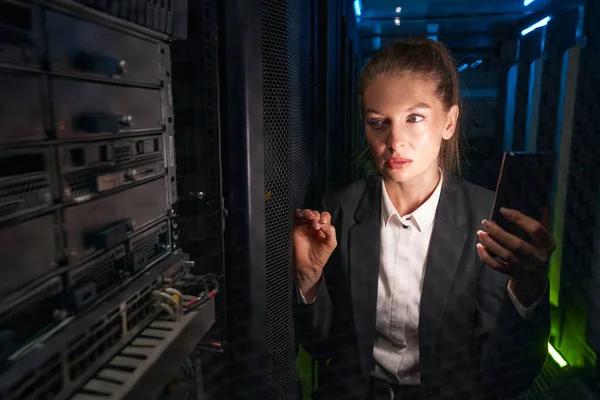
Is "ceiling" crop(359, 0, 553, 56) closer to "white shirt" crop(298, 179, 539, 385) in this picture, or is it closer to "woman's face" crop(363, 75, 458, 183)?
"woman's face" crop(363, 75, 458, 183)

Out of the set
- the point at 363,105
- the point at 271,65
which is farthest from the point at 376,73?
the point at 271,65

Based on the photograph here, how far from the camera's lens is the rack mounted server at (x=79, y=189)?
253 mm

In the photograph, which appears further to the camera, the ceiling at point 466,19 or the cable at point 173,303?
the ceiling at point 466,19

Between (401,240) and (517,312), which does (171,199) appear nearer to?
(401,240)

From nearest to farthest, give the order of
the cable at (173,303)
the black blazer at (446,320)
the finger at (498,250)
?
the cable at (173,303) → the finger at (498,250) → the black blazer at (446,320)

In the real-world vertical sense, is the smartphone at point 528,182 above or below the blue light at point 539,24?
below

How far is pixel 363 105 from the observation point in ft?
1.81

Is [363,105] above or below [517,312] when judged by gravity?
above

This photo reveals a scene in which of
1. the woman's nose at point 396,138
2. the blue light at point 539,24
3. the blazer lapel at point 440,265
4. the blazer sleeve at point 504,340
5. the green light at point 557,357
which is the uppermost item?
Answer: the blue light at point 539,24

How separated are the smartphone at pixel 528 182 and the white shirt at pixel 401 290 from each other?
18cm

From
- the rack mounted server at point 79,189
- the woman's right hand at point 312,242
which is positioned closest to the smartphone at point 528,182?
the woman's right hand at point 312,242

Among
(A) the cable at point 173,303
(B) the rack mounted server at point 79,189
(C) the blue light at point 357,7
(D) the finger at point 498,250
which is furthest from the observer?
(C) the blue light at point 357,7

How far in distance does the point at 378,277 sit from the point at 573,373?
0.31 metres

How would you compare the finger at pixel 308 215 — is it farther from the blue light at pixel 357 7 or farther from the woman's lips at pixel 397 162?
the blue light at pixel 357 7
